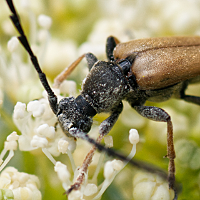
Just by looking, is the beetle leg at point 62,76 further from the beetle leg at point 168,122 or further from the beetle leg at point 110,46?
the beetle leg at point 168,122

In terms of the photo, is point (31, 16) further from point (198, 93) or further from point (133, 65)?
point (198, 93)

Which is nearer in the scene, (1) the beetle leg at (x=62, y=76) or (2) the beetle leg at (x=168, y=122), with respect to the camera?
(2) the beetle leg at (x=168, y=122)

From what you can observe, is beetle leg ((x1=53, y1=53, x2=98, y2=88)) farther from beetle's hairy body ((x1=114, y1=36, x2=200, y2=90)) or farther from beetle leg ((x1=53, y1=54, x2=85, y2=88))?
beetle's hairy body ((x1=114, y1=36, x2=200, y2=90))

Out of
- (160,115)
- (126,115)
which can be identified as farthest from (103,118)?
(160,115)

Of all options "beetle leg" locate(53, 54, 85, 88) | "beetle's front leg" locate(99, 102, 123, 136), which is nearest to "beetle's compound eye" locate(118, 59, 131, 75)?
"beetle's front leg" locate(99, 102, 123, 136)

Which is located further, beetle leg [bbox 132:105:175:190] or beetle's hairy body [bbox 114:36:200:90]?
beetle's hairy body [bbox 114:36:200:90]

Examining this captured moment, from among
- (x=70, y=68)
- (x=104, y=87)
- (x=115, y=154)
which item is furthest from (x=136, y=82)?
(x=115, y=154)

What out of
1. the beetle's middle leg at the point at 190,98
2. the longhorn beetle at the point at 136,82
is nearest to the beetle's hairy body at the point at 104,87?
the longhorn beetle at the point at 136,82
